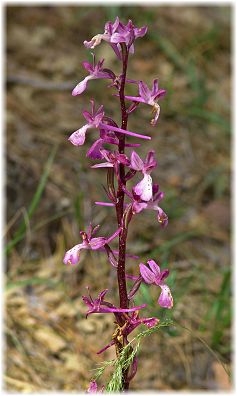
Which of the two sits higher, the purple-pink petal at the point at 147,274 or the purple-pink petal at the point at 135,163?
the purple-pink petal at the point at 135,163

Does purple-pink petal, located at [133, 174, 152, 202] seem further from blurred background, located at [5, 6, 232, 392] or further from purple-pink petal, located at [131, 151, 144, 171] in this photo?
blurred background, located at [5, 6, 232, 392]

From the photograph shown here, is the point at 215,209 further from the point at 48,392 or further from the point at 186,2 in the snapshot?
the point at 186,2

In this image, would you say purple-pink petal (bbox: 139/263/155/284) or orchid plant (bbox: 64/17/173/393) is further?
purple-pink petal (bbox: 139/263/155/284)

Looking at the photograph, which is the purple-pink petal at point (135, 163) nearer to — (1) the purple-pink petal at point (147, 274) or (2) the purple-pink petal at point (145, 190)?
(2) the purple-pink petal at point (145, 190)

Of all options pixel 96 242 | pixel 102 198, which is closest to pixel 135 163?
pixel 96 242

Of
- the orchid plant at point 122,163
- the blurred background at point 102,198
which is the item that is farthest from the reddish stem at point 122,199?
the blurred background at point 102,198

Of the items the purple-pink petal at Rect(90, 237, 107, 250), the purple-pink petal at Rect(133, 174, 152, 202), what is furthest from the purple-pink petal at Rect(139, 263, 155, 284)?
the purple-pink petal at Rect(133, 174, 152, 202)

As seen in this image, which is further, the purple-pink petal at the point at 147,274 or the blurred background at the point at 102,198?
the blurred background at the point at 102,198

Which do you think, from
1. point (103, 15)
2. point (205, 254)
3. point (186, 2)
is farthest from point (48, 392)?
point (186, 2)

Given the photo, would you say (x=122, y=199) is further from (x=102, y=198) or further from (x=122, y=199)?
(x=102, y=198)
